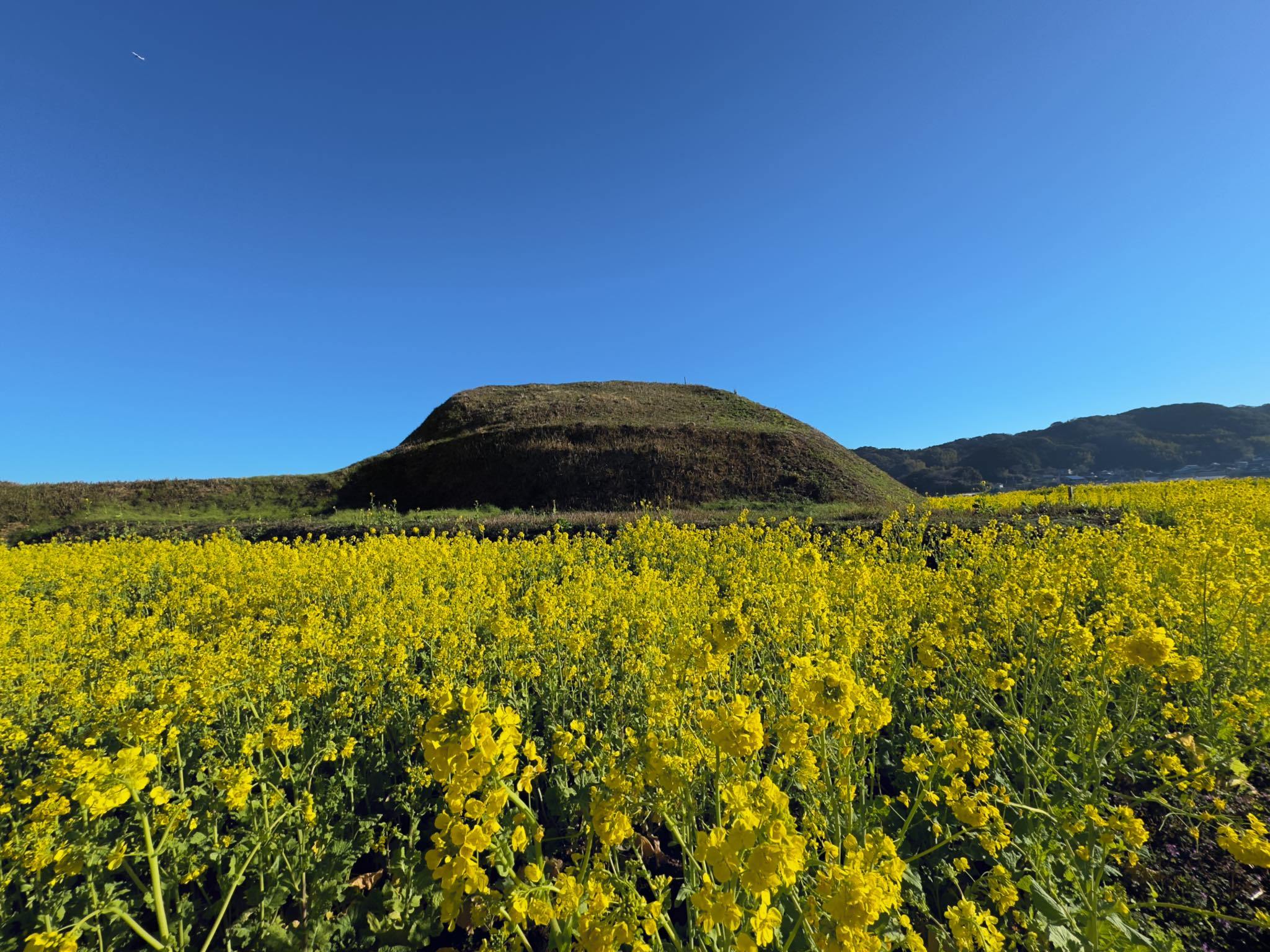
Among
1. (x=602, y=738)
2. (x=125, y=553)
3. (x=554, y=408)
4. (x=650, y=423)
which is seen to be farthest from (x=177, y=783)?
(x=554, y=408)

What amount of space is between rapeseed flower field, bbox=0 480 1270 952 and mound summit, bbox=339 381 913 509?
17.1 metres

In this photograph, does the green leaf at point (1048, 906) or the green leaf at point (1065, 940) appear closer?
the green leaf at point (1065, 940)

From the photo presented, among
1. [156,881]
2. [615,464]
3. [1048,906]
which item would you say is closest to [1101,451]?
[615,464]

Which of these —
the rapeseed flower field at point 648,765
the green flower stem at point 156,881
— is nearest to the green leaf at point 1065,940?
the rapeseed flower field at point 648,765

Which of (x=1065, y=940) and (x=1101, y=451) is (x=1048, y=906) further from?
(x=1101, y=451)

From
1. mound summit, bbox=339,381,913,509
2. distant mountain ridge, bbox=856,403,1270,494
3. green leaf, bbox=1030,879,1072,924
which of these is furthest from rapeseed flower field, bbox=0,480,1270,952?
distant mountain ridge, bbox=856,403,1270,494

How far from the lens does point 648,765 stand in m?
2.06

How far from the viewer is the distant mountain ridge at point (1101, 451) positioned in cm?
6438

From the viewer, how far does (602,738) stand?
2.86 metres

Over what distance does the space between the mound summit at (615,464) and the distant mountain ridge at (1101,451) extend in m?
34.3

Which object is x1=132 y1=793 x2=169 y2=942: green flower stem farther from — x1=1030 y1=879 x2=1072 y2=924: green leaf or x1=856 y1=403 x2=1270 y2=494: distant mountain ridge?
x1=856 y1=403 x2=1270 y2=494: distant mountain ridge

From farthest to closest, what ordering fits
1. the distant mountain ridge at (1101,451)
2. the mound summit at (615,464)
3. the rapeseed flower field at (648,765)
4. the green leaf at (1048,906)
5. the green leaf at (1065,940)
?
the distant mountain ridge at (1101,451) < the mound summit at (615,464) < the green leaf at (1048,906) < the green leaf at (1065,940) < the rapeseed flower field at (648,765)

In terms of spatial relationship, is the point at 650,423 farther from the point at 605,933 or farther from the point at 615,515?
the point at 605,933

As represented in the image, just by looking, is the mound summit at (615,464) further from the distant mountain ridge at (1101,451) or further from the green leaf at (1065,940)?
the distant mountain ridge at (1101,451)
